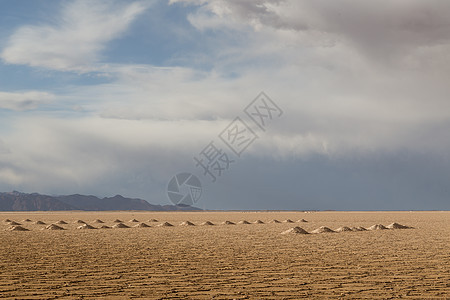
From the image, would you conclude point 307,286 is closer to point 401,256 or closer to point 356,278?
point 356,278

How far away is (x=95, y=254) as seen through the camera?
22.2 meters

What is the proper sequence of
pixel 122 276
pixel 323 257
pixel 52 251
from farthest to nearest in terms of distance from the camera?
pixel 52 251 < pixel 323 257 < pixel 122 276

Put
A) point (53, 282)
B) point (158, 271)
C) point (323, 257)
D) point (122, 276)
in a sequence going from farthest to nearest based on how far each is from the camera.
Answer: point (323, 257), point (158, 271), point (122, 276), point (53, 282)

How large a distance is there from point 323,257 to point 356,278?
19.3 feet

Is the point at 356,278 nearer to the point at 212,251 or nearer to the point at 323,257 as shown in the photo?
the point at 323,257

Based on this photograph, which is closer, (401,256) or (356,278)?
(356,278)

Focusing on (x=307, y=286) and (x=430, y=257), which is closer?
(x=307, y=286)

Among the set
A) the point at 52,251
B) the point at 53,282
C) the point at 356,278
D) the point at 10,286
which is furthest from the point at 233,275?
the point at 52,251

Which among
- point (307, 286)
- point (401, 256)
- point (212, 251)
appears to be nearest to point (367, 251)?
point (401, 256)

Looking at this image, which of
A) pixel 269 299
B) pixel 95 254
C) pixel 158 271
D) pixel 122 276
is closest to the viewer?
pixel 269 299

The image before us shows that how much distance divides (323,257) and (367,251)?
3782mm

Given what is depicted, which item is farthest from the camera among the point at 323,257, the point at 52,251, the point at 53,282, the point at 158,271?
the point at 52,251

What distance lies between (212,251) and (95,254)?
5.44 meters

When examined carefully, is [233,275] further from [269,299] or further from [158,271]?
[269,299]
